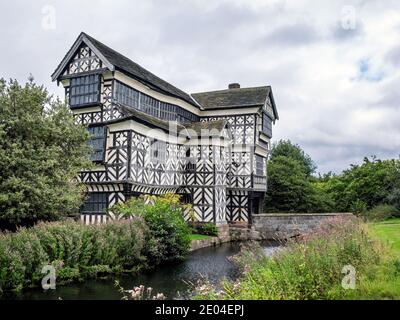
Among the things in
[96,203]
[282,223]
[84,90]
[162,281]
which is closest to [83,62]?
[84,90]

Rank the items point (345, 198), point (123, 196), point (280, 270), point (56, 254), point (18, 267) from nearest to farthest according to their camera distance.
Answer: point (280, 270) < point (18, 267) < point (56, 254) < point (123, 196) < point (345, 198)

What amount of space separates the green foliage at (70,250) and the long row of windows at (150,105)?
353 inches

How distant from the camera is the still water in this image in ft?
35.2

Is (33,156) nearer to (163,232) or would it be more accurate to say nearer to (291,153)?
(163,232)

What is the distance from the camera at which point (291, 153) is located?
50.5 m

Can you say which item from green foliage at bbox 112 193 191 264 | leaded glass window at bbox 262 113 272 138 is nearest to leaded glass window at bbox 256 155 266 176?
leaded glass window at bbox 262 113 272 138

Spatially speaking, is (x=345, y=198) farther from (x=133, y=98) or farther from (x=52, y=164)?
(x=52, y=164)

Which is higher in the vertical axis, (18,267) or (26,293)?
(18,267)

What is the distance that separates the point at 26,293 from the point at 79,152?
279 inches

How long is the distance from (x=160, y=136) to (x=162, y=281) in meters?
11.9

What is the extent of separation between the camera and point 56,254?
40.6ft

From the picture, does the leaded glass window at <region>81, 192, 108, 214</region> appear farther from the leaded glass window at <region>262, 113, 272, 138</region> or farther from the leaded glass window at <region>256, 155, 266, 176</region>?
the leaded glass window at <region>262, 113, 272, 138</region>

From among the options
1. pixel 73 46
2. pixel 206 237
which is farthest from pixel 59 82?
pixel 206 237

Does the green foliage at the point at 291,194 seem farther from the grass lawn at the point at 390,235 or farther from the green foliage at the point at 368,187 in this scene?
the grass lawn at the point at 390,235
